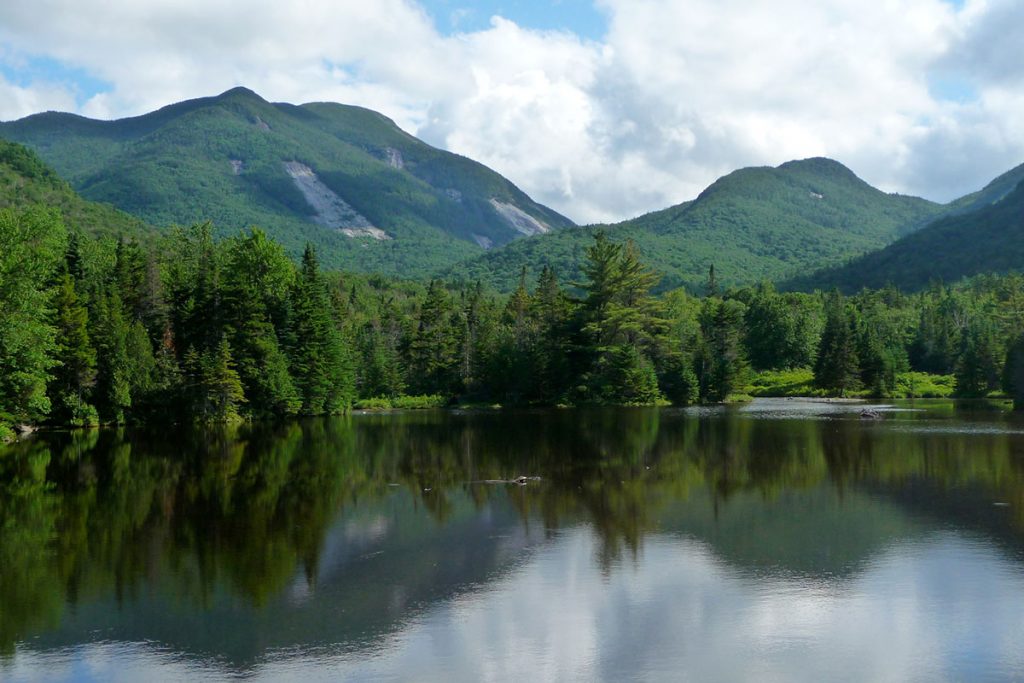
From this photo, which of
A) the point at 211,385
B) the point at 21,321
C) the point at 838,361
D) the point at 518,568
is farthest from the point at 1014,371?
the point at 21,321

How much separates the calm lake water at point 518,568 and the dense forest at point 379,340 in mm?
18072

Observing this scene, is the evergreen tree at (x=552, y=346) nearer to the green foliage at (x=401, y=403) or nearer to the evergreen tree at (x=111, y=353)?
the green foliage at (x=401, y=403)

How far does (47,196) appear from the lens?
5655 inches

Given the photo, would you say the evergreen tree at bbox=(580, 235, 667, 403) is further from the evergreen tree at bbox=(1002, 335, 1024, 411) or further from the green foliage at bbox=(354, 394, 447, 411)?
the evergreen tree at bbox=(1002, 335, 1024, 411)

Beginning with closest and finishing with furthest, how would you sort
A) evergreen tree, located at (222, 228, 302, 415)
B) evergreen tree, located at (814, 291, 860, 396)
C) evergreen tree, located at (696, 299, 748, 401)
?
evergreen tree, located at (222, 228, 302, 415) < evergreen tree, located at (696, 299, 748, 401) < evergreen tree, located at (814, 291, 860, 396)

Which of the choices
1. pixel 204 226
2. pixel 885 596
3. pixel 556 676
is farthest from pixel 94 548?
pixel 204 226

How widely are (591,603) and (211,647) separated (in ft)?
23.5

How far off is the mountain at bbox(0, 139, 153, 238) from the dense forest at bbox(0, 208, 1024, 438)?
92.8ft

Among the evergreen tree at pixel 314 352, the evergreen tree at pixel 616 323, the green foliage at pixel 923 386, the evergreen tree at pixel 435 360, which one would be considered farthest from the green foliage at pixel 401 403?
the green foliage at pixel 923 386

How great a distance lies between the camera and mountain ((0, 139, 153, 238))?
131 meters

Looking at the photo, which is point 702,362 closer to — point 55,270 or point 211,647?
point 55,270

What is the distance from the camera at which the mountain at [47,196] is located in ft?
431

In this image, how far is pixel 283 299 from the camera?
78312mm

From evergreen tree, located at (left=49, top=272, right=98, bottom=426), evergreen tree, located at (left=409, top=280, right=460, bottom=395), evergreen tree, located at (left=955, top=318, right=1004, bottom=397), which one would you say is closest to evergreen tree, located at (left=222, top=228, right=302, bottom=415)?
evergreen tree, located at (left=49, top=272, right=98, bottom=426)
